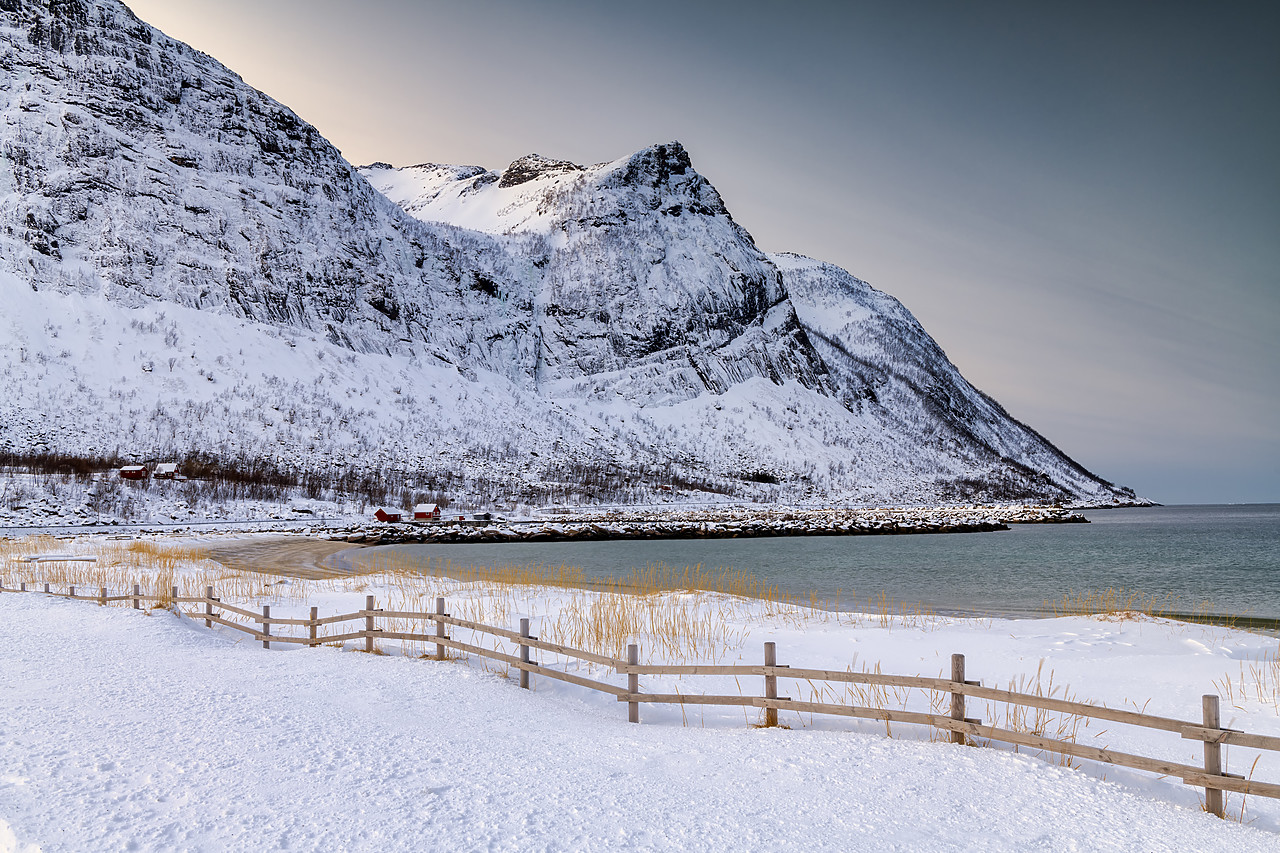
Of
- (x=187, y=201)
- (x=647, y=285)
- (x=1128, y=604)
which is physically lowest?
(x=1128, y=604)

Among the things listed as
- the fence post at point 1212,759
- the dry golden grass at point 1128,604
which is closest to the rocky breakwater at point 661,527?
the dry golden grass at point 1128,604

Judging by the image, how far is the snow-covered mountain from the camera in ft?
230

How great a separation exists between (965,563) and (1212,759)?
34.3 meters

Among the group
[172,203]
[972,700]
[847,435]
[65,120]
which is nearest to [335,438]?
[172,203]

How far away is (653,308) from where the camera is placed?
126 metres

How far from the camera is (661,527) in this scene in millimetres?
58688

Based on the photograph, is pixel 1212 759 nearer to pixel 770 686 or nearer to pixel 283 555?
pixel 770 686

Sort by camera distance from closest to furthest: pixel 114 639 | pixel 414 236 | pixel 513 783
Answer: pixel 513 783 → pixel 114 639 → pixel 414 236

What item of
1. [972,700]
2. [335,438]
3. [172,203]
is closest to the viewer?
[972,700]

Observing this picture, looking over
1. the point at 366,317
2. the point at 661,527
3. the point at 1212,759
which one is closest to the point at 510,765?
the point at 1212,759

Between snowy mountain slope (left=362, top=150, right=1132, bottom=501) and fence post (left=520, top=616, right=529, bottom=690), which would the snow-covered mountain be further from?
fence post (left=520, top=616, right=529, bottom=690)

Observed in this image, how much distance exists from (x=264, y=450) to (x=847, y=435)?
85921mm

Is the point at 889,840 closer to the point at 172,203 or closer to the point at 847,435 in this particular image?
the point at 172,203

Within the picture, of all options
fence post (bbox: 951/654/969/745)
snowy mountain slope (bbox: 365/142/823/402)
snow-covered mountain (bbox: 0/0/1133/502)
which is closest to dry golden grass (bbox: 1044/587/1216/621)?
fence post (bbox: 951/654/969/745)
